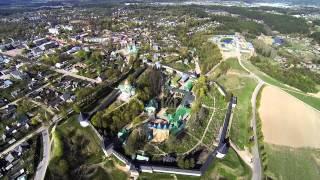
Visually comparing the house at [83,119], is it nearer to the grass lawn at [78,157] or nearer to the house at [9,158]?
the grass lawn at [78,157]

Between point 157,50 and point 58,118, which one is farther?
point 157,50

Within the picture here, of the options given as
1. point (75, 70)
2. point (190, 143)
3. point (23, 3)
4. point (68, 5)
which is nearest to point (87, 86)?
point (75, 70)

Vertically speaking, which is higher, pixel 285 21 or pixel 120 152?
pixel 285 21

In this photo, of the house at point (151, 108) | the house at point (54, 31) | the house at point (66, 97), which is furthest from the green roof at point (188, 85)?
the house at point (54, 31)

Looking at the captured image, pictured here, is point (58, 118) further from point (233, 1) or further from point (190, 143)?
point (233, 1)

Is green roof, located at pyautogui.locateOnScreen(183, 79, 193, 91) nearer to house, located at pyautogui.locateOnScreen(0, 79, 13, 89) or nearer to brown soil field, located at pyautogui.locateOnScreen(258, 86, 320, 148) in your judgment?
brown soil field, located at pyautogui.locateOnScreen(258, 86, 320, 148)

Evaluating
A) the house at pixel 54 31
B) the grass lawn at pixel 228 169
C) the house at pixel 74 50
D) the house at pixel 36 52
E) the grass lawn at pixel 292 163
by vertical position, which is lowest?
the grass lawn at pixel 292 163
